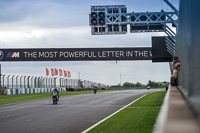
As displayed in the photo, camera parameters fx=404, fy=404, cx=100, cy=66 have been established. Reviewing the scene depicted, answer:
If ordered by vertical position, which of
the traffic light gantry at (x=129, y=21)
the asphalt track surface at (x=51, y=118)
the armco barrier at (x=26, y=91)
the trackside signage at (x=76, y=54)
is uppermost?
the traffic light gantry at (x=129, y=21)

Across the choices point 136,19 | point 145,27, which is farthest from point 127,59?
point 136,19

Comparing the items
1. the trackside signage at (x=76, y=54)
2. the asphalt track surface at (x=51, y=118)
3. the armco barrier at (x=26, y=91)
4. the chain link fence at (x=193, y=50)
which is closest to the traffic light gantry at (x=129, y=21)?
the trackside signage at (x=76, y=54)

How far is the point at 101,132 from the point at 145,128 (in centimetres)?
160

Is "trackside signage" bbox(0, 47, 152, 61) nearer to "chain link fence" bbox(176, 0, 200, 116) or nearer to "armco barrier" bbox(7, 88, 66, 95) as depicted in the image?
"armco barrier" bbox(7, 88, 66, 95)

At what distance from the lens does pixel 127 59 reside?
4769 cm

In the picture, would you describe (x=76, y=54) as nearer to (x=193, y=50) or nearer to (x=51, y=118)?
(x=51, y=118)

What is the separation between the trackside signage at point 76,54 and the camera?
4744 centimetres

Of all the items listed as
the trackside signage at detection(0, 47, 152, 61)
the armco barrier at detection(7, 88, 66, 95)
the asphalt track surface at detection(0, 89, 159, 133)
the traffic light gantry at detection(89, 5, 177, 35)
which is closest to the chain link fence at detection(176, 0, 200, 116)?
the asphalt track surface at detection(0, 89, 159, 133)

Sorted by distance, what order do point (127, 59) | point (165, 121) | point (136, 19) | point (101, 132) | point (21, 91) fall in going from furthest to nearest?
1. point (21, 91)
2. point (127, 59)
3. point (136, 19)
4. point (101, 132)
5. point (165, 121)

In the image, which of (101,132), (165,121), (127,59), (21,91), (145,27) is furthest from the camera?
(21,91)

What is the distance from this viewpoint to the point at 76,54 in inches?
1898

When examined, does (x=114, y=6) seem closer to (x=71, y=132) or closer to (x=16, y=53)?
(x=16, y=53)

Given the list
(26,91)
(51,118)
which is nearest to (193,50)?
(51,118)

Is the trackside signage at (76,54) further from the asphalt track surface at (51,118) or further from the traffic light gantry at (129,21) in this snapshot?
the asphalt track surface at (51,118)
